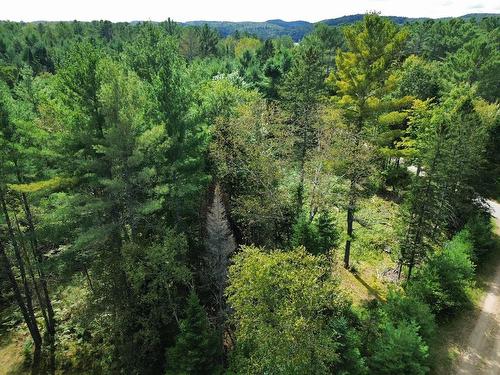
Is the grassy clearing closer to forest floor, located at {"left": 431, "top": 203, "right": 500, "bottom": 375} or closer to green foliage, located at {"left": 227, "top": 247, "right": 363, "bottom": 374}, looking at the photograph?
forest floor, located at {"left": 431, "top": 203, "right": 500, "bottom": 375}

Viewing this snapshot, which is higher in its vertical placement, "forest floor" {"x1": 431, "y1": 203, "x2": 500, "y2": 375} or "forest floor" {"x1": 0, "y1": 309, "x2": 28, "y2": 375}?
"forest floor" {"x1": 431, "y1": 203, "x2": 500, "y2": 375}

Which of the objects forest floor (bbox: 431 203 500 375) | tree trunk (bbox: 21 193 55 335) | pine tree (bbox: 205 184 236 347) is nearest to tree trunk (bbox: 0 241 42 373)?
tree trunk (bbox: 21 193 55 335)

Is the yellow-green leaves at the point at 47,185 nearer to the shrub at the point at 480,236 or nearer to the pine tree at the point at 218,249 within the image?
the pine tree at the point at 218,249

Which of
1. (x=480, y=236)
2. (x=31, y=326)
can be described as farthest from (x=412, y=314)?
(x=31, y=326)

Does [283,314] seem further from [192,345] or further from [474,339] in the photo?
[474,339]

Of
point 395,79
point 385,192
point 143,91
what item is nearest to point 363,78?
point 395,79

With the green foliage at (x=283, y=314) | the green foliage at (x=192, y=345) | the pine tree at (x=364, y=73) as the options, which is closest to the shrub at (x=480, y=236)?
the pine tree at (x=364, y=73)

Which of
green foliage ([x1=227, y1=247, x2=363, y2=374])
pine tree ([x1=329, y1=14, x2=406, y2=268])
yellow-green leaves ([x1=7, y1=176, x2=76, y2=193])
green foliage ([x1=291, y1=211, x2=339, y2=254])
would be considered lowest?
green foliage ([x1=291, y1=211, x2=339, y2=254])

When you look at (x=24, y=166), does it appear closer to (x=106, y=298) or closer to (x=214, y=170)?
(x=106, y=298)
